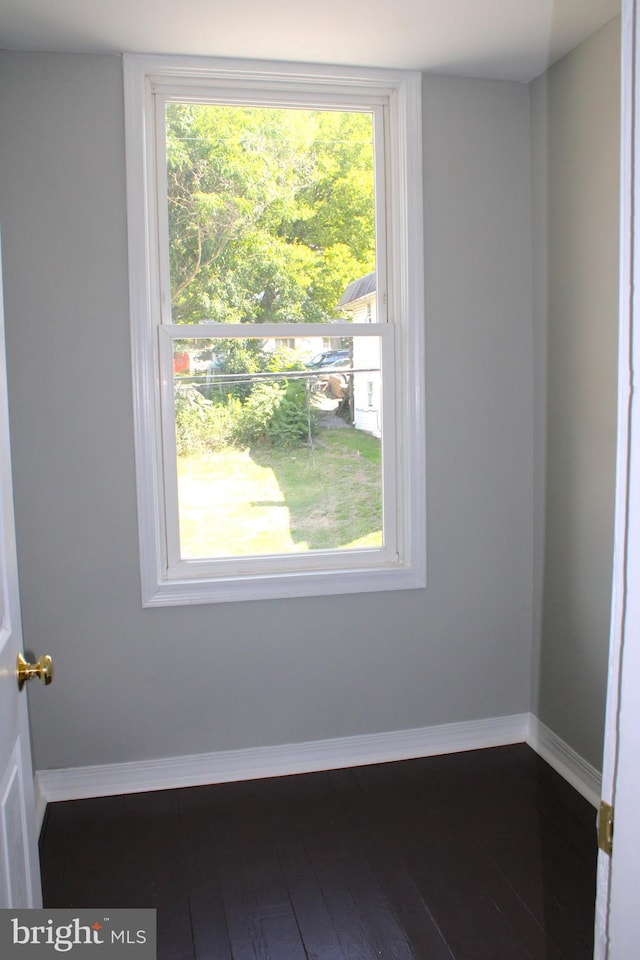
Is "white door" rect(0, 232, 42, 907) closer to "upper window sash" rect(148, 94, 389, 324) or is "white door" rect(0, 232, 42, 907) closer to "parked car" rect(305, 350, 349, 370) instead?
"upper window sash" rect(148, 94, 389, 324)

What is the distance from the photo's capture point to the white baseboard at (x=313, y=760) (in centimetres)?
266

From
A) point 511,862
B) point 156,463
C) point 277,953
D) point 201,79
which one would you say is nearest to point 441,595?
point 511,862

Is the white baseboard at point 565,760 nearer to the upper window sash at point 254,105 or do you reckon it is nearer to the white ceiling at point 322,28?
the upper window sash at point 254,105

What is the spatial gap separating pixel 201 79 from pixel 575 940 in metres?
2.84

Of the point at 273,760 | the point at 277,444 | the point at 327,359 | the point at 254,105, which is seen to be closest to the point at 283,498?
the point at 277,444

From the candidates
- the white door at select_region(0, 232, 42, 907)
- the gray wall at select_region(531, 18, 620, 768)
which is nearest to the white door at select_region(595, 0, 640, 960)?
the white door at select_region(0, 232, 42, 907)

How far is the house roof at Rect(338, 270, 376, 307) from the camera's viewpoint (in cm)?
280

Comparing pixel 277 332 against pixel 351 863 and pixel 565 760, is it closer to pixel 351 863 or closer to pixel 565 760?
pixel 351 863

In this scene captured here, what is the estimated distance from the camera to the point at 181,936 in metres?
→ 2.00

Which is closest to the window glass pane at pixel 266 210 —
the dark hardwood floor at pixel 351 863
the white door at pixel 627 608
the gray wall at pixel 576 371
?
the gray wall at pixel 576 371

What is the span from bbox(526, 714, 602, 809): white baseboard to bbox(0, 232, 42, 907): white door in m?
1.85

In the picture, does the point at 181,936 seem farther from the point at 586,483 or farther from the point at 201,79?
the point at 201,79

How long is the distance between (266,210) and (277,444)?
0.84m

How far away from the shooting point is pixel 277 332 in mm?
2730
